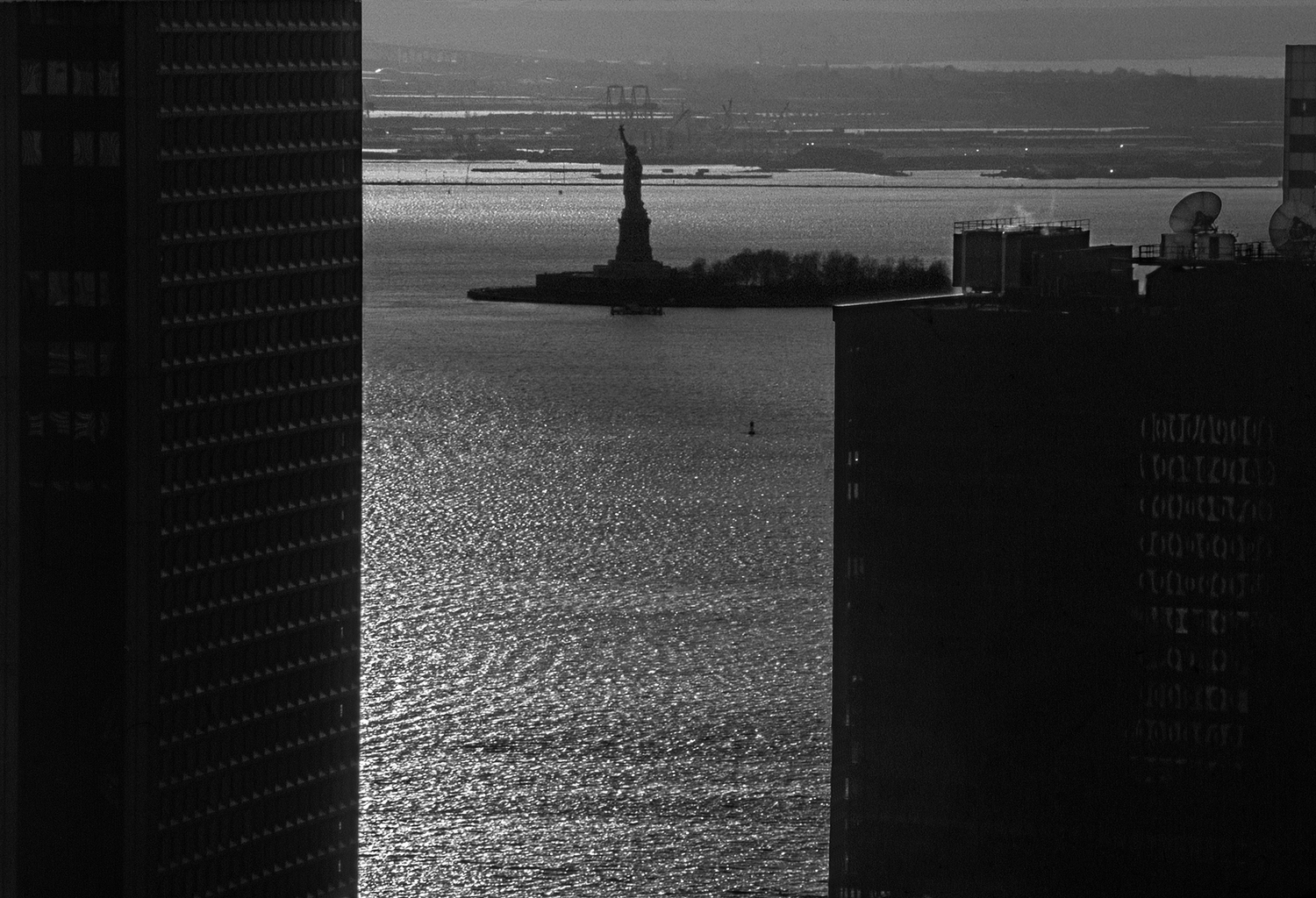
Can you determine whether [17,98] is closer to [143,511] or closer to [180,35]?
[180,35]

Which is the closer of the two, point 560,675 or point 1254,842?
point 1254,842

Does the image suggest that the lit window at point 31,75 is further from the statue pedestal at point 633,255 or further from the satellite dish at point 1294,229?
the statue pedestal at point 633,255

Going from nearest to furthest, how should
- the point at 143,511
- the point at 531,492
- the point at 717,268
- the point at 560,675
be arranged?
1. the point at 143,511
2. the point at 560,675
3. the point at 531,492
4. the point at 717,268

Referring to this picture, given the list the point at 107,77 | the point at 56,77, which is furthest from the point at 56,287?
the point at 107,77

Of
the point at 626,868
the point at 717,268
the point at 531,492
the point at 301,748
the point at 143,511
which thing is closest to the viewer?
the point at 143,511

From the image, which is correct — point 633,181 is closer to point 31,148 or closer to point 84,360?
point 84,360

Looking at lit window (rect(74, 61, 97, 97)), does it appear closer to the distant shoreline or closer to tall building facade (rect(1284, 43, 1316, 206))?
tall building facade (rect(1284, 43, 1316, 206))

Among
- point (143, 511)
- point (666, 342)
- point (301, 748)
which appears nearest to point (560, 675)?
point (301, 748)
